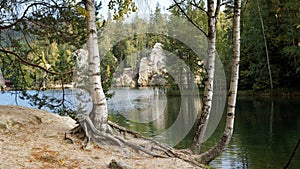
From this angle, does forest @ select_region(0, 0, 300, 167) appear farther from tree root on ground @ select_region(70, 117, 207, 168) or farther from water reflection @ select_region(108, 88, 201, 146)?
water reflection @ select_region(108, 88, 201, 146)

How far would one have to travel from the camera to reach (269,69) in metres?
25.4

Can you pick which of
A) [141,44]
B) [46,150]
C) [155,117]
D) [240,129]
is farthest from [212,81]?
[155,117]

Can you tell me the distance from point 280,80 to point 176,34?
1050cm

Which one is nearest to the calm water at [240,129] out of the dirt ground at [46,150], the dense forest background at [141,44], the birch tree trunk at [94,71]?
the dense forest background at [141,44]

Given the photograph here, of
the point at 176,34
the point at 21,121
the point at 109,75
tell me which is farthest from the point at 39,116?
the point at 176,34

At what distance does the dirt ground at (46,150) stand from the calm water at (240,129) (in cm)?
165

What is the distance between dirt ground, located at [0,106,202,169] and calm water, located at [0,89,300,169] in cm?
165

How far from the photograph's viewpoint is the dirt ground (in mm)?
4207

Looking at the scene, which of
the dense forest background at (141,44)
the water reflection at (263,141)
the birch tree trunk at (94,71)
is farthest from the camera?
the water reflection at (263,141)

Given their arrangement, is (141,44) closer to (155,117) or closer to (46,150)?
(155,117)

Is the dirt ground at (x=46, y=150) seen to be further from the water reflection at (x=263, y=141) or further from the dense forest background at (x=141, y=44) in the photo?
the water reflection at (x=263, y=141)

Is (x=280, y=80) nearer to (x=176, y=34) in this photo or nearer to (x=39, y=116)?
(x=176, y=34)

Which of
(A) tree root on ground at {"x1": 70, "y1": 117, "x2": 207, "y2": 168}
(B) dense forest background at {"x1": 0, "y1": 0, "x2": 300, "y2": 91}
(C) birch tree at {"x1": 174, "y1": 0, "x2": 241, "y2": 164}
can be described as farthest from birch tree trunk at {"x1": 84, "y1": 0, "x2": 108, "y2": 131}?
(C) birch tree at {"x1": 174, "y1": 0, "x2": 241, "y2": 164}

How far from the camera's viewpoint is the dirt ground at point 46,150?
13.8ft
